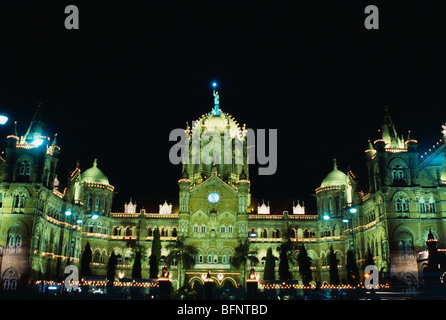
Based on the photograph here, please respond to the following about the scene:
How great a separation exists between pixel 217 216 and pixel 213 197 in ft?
11.6

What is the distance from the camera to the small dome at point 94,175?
8312 centimetres

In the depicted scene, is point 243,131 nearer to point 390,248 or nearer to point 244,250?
point 244,250

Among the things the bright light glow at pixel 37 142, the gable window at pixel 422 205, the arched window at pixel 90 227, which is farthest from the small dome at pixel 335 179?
the bright light glow at pixel 37 142

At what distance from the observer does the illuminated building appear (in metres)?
62.1

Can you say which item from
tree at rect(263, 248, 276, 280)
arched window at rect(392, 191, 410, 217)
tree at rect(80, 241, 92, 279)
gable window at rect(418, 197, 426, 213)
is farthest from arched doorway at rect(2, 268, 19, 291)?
gable window at rect(418, 197, 426, 213)

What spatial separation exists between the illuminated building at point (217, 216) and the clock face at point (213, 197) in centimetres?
17

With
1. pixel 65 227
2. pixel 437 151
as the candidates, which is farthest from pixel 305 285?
pixel 65 227

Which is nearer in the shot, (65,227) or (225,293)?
(225,293)

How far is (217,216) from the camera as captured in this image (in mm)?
78938

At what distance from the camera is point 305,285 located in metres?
56.9

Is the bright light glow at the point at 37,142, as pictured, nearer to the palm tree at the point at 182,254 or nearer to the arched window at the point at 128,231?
the arched window at the point at 128,231

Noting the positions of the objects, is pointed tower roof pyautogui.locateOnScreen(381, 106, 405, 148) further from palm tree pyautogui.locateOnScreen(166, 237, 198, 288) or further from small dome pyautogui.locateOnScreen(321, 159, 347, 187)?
palm tree pyautogui.locateOnScreen(166, 237, 198, 288)

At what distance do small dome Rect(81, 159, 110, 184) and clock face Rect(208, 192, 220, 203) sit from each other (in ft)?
65.0
